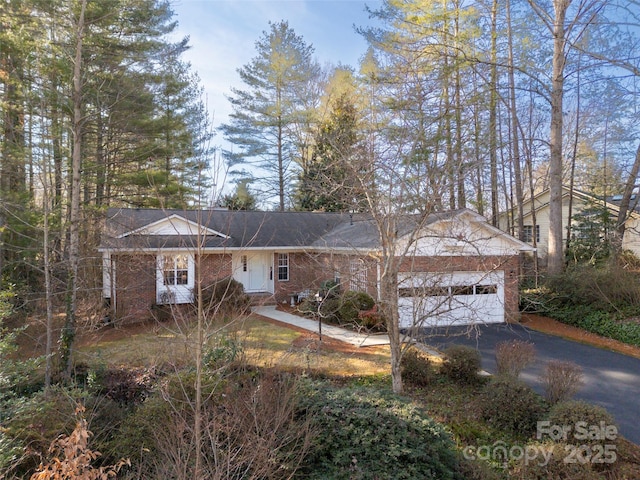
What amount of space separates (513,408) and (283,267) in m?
13.4

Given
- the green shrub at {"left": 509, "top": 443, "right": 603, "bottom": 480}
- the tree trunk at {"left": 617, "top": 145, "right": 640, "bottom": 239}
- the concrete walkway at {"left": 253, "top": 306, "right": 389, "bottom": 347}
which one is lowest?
the concrete walkway at {"left": 253, "top": 306, "right": 389, "bottom": 347}

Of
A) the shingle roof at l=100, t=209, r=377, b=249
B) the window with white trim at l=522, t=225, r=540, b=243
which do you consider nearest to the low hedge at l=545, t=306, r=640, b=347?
the shingle roof at l=100, t=209, r=377, b=249

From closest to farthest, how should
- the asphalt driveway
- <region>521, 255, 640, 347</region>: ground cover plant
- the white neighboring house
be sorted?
the asphalt driveway < <region>521, 255, 640, 347</region>: ground cover plant < the white neighboring house

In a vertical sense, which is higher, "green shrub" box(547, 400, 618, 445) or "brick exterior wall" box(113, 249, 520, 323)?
"brick exterior wall" box(113, 249, 520, 323)

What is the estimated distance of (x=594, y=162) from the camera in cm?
2234

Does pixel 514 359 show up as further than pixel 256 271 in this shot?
No

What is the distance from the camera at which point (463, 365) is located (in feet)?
26.1

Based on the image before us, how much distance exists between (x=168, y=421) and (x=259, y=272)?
44.5 ft

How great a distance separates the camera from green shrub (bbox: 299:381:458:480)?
4219 mm

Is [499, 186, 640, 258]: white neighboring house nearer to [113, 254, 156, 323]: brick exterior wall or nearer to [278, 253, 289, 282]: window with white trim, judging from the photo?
[278, 253, 289, 282]: window with white trim

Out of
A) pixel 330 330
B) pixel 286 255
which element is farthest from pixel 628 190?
pixel 286 255

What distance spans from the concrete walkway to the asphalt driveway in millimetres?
1586

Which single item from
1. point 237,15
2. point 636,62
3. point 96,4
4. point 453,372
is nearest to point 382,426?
point 453,372

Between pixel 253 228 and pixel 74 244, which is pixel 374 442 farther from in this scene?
pixel 253 228
